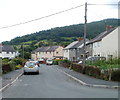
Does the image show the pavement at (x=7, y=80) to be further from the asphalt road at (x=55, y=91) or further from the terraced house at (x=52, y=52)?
the terraced house at (x=52, y=52)

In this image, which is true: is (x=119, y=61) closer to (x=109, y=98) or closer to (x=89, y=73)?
(x=89, y=73)

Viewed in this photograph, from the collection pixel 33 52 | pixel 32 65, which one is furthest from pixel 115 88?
pixel 33 52

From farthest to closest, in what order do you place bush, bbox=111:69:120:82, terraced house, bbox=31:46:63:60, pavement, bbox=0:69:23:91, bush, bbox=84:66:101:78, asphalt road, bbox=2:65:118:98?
terraced house, bbox=31:46:63:60, bush, bbox=84:66:101:78, bush, bbox=111:69:120:82, pavement, bbox=0:69:23:91, asphalt road, bbox=2:65:118:98

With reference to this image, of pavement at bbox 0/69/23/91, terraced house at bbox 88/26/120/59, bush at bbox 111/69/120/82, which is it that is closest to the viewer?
pavement at bbox 0/69/23/91

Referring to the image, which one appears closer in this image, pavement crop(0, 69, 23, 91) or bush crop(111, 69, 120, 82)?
pavement crop(0, 69, 23, 91)

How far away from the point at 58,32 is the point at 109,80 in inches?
4586

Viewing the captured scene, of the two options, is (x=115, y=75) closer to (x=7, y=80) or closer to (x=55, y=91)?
(x=55, y=91)

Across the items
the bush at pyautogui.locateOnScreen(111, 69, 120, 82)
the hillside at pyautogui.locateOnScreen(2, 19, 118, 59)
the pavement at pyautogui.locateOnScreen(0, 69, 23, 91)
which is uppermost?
the hillside at pyautogui.locateOnScreen(2, 19, 118, 59)

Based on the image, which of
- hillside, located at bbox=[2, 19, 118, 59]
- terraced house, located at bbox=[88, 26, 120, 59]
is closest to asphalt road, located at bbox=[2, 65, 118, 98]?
terraced house, located at bbox=[88, 26, 120, 59]

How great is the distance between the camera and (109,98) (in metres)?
10.7

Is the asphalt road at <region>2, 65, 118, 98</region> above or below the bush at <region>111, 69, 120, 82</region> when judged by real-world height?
below

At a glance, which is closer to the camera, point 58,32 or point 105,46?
point 105,46

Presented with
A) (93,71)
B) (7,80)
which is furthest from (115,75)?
(7,80)

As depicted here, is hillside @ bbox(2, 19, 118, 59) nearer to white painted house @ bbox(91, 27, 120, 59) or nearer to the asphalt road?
white painted house @ bbox(91, 27, 120, 59)
